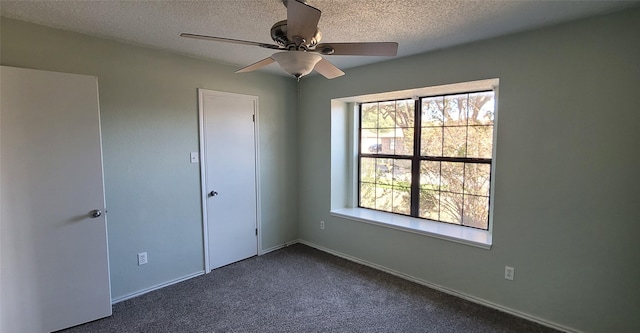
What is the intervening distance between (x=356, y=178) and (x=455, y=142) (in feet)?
4.53

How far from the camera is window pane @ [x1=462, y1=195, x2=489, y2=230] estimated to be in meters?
2.97

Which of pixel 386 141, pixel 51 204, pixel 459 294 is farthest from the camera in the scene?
pixel 386 141

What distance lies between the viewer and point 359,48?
1.76 meters

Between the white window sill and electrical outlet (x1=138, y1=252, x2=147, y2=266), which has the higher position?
the white window sill

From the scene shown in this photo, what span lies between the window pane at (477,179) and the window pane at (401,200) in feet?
2.19

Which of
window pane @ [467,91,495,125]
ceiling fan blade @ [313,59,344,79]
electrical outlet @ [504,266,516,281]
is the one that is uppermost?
ceiling fan blade @ [313,59,344,79]

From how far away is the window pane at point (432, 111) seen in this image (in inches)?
127

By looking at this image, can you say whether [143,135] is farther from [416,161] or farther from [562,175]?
[562,175]

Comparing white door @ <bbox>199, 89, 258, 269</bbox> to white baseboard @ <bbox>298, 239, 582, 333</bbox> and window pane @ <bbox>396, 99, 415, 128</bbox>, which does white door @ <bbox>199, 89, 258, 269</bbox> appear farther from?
window pane @ <bbox>396, 99, 415, 128</bbox>

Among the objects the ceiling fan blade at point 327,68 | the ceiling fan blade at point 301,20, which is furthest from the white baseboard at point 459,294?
the ceiling fan blade at point 301,20

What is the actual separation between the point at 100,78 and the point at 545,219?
3.83 metres

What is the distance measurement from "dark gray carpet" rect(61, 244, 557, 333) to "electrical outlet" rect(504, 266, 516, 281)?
0.31 metres

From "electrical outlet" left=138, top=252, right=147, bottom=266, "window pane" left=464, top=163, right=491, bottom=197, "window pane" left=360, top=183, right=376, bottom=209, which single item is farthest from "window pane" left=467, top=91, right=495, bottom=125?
"electrical outlet" left=138, top=252, right=147, bottom=266

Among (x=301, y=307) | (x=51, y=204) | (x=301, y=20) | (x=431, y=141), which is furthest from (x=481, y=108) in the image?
(x=51, y=204)
